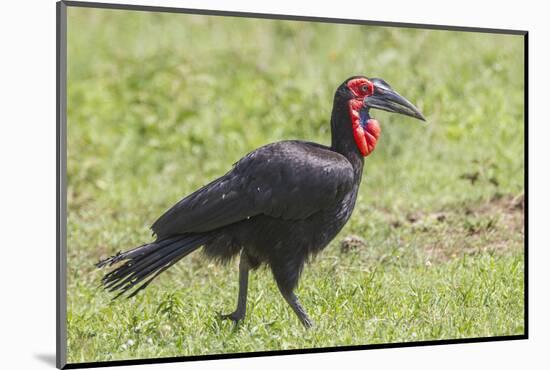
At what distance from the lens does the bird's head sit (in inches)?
220

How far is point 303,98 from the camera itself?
27.5 ft

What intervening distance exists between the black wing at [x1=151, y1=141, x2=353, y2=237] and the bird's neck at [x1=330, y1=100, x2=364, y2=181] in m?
0.17

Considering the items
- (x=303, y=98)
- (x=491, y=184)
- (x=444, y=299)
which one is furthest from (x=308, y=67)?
(x=444, y=299)

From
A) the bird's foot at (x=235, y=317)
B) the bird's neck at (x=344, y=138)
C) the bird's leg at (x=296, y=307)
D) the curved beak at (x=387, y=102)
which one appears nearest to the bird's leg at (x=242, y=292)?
the bird's foot at (x=235, y=317)

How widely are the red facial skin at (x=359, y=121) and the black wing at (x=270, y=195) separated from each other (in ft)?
0.83

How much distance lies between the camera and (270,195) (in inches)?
209

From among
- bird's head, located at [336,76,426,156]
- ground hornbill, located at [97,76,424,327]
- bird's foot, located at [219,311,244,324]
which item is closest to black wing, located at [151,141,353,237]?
ground hornbill, located at [97,76,424,327]

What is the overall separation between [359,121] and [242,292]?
1046mm

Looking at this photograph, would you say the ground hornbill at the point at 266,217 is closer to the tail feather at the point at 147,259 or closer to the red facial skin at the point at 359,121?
the tail feather at the point at 147,259

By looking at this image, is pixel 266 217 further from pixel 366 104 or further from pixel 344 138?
pixel 366 104

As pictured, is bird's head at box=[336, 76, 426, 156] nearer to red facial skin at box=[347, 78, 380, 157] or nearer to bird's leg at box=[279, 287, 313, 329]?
red facial skin at box=[347, 78, 380, 157]

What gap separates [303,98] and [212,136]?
2.45 ft

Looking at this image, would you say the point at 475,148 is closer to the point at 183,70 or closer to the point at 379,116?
the point at 379,116

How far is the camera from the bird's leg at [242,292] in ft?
18.1
